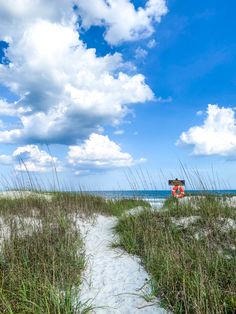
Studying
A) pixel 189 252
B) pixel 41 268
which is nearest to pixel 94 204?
pixel 189 252

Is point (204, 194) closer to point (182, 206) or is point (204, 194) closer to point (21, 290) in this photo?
point (182, 206)

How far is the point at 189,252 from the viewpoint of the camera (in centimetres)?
493

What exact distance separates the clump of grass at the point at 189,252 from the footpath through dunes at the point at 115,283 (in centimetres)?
16

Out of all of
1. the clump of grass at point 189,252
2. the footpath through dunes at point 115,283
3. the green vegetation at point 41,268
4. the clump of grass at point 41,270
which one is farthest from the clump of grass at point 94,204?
the footpath through dunes at point 115,283

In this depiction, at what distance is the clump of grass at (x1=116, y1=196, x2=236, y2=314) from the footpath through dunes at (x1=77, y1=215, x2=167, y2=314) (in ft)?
0.54

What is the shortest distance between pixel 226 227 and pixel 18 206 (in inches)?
196

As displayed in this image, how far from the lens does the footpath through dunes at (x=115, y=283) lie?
12.9 ft

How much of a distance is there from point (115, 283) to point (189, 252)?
119cm

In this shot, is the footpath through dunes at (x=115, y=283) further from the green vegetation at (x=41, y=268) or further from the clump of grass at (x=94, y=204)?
the clump of grass at (x=94, y=204)

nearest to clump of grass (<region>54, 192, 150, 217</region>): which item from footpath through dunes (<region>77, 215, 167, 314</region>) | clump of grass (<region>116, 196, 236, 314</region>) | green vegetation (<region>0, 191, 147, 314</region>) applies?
green vegetation (<region>0, 191, 147, 314</region>)

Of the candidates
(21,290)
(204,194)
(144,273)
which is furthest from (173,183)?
(21,290)

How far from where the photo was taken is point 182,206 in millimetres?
7930

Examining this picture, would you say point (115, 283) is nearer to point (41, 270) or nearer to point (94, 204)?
point (41, 270)

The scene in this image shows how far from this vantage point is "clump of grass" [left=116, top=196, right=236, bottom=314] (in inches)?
139
